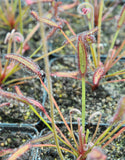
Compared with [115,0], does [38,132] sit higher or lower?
lower

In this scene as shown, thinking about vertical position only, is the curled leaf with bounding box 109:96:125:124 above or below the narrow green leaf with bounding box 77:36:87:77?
below

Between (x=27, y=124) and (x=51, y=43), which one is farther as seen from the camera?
(x=51, y=43)

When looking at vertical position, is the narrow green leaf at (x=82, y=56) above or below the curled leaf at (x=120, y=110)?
above

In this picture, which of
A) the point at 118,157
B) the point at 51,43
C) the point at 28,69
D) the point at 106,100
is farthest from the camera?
the point at 51,43

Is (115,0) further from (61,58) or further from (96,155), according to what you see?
(96,155)

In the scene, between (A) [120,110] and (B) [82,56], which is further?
(B) [82,56]

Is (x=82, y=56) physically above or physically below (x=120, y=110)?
above

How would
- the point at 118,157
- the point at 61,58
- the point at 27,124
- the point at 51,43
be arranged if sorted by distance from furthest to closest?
1. the point at 51,43
2. the point at 61,58
3. the point at 27,124
4. the point at 118,157

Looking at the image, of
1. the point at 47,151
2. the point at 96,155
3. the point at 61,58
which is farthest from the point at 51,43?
the point at 96,155

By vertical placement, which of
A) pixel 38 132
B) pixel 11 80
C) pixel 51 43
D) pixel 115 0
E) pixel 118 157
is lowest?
pixel 118 157

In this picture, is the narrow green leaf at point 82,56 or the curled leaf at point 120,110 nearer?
the curled leaf at point 120,110

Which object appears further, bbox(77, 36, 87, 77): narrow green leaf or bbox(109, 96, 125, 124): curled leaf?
bbox(77, 36, 87, 77): narrow green leaf
